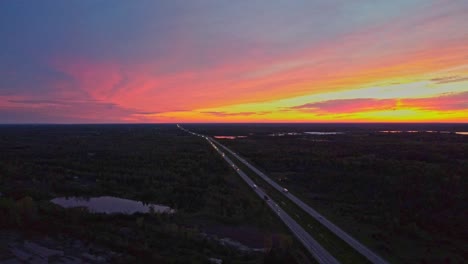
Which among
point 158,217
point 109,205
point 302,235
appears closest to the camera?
point 302,235

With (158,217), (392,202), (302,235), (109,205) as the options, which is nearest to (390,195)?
(392,202)

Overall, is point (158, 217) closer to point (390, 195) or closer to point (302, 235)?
point (302, 235)

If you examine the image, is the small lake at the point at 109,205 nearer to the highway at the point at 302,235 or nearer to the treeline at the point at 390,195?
the highway at the point at 302,235

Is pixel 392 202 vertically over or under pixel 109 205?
over

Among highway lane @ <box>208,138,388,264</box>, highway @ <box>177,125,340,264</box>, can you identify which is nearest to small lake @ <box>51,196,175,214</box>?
highway @ <box>177,125,340,264</box>

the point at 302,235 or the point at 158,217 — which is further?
the point at 158,217

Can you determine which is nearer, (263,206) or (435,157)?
(263,206)

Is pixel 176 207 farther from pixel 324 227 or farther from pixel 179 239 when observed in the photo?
pixel 324 227

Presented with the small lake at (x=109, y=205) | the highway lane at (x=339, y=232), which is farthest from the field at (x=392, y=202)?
the small lake at (x=109, y=205)

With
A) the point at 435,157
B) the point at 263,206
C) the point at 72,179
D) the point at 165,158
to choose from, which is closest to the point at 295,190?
the point at 263,206
